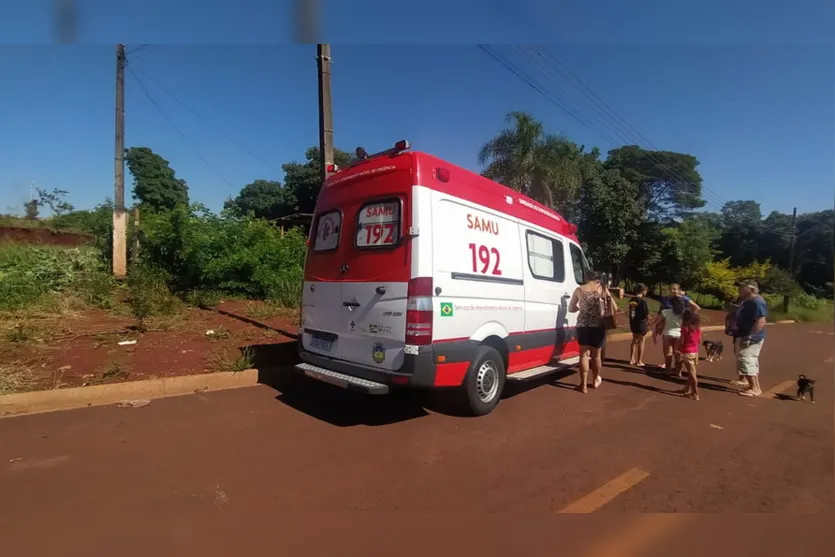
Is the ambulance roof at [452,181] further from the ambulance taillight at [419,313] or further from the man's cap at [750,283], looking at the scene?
the man's cap at [750,283]

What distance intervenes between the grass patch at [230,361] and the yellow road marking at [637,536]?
467cm

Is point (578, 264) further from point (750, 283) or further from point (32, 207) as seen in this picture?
point (32, 207)

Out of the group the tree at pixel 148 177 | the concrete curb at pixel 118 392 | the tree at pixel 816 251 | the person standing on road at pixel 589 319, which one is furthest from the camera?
the tree at pixel 148 177

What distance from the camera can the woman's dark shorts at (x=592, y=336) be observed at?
5863 millimetres

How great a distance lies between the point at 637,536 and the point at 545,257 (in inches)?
146

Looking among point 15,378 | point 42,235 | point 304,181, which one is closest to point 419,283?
point 15,378

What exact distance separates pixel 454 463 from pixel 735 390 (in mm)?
5065

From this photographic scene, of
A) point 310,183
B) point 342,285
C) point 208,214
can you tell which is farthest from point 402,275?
point 310,183

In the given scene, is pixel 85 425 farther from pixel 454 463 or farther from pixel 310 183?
pixel 310 183

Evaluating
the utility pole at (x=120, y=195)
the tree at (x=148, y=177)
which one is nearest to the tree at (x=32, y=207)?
the tree at (x=148, y=177)

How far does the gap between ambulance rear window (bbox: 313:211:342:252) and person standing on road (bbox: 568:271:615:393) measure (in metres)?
3.32

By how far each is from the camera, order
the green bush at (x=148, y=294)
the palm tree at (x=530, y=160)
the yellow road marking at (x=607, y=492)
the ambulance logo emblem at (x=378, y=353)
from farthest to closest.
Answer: the palm tree at (x=530, y=160)
the green bush at (x=148, y=294)
the ambulance logo emblem at (x=378, y=353)
the yellow road marking at (x=607, y=492)

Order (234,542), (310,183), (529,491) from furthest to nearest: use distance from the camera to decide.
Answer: (310,183)
(529,491)
(234,542)

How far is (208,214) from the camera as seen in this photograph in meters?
11.5
